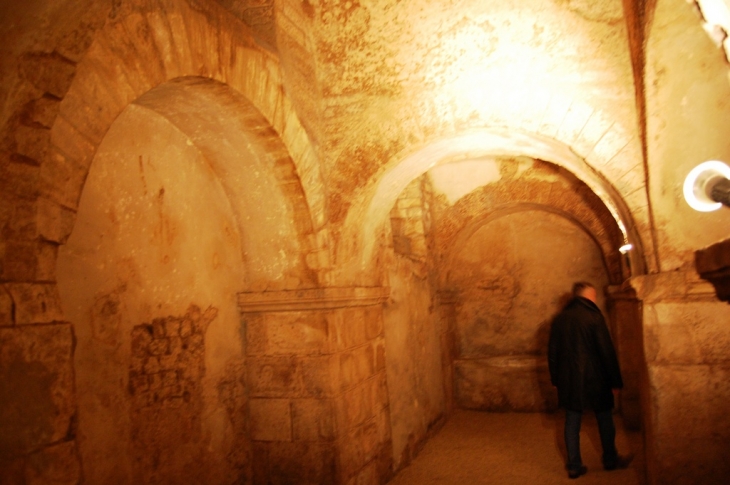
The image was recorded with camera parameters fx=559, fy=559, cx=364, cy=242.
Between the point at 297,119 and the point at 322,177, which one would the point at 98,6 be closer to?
the point at 297,119

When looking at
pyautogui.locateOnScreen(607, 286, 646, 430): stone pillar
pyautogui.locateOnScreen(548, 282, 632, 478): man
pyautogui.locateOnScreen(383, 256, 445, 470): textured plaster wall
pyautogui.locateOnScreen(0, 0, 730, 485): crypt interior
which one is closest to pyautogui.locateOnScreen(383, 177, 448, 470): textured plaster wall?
pyautogui.locateOnScreen(383, 256, 445, 470): textured plaster wall

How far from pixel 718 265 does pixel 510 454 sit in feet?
13.4

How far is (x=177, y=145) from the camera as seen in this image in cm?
319

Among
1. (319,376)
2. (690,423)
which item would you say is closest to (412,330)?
(319,376)

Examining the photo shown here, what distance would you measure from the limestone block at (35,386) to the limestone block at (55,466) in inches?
1.2

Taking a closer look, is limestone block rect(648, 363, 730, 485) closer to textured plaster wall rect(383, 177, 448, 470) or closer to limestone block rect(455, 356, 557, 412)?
textured plaster wall rect(383, 177, 448, 470)

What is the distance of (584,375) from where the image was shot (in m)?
4.20

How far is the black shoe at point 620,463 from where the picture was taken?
4395 mm

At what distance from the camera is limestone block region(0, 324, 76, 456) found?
150 cm

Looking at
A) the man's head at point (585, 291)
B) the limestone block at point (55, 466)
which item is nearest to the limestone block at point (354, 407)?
the man's head at point (585, 291)

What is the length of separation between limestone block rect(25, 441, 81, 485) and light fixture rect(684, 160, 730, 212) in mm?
2511

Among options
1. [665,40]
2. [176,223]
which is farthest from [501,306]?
[176,223]

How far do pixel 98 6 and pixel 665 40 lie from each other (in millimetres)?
2859

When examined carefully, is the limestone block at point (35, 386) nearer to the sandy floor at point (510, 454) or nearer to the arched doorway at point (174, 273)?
the arched doorway at point (174, 273)
